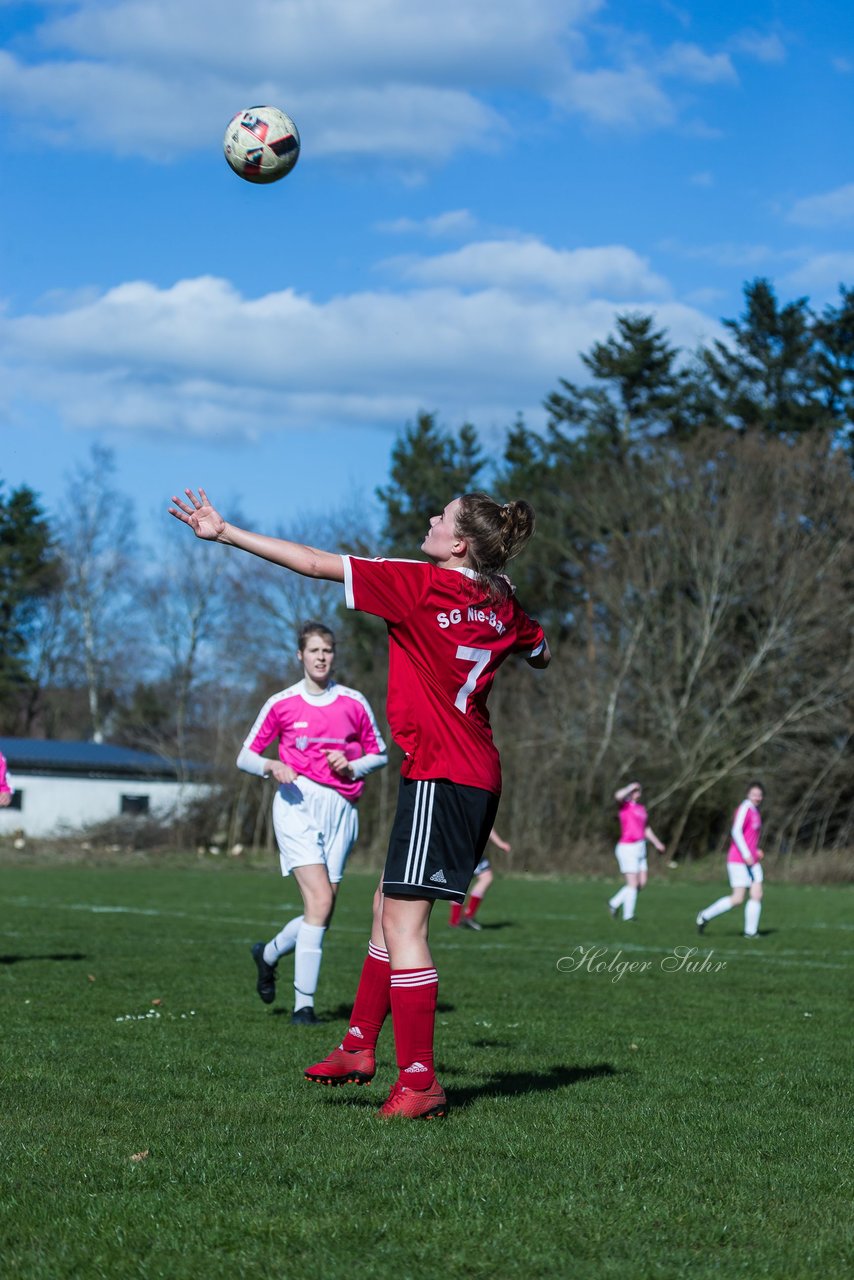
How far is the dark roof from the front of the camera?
174ft

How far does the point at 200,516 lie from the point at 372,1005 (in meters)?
2.08

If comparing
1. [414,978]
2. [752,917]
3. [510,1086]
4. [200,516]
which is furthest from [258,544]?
[752,917]

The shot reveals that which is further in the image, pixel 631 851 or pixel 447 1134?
pixel 631 851

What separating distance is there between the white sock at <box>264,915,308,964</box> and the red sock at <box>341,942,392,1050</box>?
252cm

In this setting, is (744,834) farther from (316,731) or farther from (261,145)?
(261,145)

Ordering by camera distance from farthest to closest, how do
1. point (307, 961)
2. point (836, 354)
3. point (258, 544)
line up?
point (836, 354)
point (307, 961)
point (258, 544)

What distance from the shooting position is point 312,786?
8461 millimetres

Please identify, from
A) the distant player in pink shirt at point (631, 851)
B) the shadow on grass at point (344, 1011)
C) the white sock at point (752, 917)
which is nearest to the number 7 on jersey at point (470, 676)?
the shadow on grass at point (344, 1011)

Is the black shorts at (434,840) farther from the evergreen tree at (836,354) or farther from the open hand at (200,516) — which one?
the evergreen tree at (836,354)

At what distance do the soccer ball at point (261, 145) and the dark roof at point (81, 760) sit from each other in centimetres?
4365

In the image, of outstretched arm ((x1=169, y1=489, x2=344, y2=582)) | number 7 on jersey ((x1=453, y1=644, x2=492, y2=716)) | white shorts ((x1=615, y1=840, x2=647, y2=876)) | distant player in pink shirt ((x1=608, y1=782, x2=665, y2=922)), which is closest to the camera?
outstretched arm ((x1=169, y1=489, x2=344, y2=582))

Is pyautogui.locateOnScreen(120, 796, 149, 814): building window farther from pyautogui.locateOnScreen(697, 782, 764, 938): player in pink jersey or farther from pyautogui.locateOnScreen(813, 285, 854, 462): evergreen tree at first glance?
pyautogui.locateOnScreen(697, 782, 764, 938): player in pink jersey

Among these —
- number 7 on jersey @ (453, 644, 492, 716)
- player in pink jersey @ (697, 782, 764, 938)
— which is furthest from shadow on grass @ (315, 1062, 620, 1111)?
player in pink jersey @ (697, 782, 764, 938)

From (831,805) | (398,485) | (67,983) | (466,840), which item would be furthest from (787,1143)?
(398,485)
